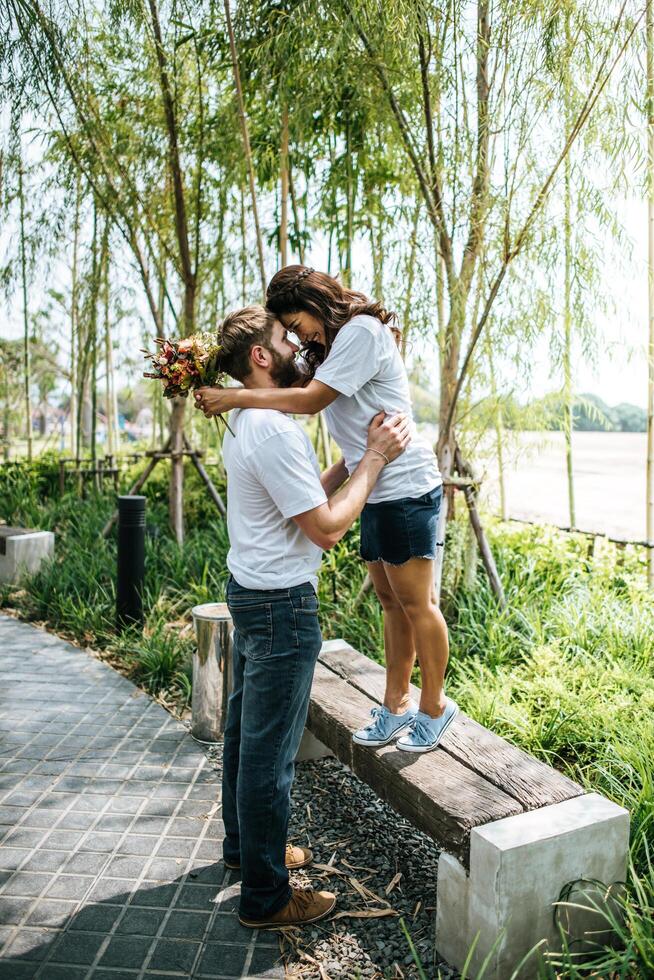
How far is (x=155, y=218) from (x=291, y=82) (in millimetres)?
2125

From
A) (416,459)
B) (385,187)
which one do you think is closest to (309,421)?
(385,187)

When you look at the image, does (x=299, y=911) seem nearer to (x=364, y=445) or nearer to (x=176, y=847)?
(x=176, y=847)

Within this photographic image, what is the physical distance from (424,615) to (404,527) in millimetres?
267

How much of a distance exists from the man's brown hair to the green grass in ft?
4.94

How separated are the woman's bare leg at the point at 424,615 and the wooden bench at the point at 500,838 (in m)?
0.21

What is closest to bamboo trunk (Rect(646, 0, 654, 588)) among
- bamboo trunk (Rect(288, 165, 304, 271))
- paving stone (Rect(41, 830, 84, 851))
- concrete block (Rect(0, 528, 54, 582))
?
bamboo trunk (Rect(288, 165, 304, 271))

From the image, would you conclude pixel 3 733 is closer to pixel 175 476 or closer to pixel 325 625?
pixel 325 625

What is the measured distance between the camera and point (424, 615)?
2.14m

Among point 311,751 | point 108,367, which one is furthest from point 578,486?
point 311,751

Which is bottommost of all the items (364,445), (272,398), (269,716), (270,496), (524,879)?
(524,879)

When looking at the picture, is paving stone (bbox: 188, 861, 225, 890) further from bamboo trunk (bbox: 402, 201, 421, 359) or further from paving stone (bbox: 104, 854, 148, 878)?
bamboo trunk (bbox: 402, 201, 421, 359)

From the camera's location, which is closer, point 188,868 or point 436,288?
point 188,868

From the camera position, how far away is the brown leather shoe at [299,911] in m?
1.93

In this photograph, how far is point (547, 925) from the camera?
1.76m
